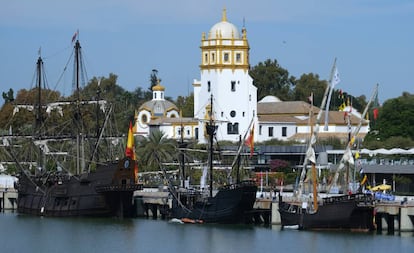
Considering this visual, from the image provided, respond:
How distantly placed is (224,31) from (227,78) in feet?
16.2

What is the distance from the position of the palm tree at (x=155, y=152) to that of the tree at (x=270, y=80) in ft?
203

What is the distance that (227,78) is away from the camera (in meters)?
146

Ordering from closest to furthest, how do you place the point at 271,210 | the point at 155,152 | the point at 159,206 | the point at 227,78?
the point at 271,210
the point at 159,206
the point at 155,152
the point at 227,78

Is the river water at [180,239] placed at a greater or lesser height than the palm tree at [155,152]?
lesser

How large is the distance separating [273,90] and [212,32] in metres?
44.5

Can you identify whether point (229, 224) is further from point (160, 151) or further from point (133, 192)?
point (160, 151)

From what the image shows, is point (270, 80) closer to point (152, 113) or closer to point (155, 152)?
point (152, 113)

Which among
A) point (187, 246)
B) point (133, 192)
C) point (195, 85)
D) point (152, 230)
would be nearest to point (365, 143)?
point (195, 85)

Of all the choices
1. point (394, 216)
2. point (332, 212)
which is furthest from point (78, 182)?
point (394, 216)

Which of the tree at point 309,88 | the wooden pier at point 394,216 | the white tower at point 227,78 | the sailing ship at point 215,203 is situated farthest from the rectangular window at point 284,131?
the wooden pier at point 394,216

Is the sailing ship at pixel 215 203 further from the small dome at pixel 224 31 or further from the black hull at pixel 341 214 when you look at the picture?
the small dome at pixel 224 31

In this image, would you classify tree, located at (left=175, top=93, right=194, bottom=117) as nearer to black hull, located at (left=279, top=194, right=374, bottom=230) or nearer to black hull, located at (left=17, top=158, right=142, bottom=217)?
black hull, located at (left=17, top=158, right=142, bottom=217)

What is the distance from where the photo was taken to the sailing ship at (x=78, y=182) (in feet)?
312

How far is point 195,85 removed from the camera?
15075cm
